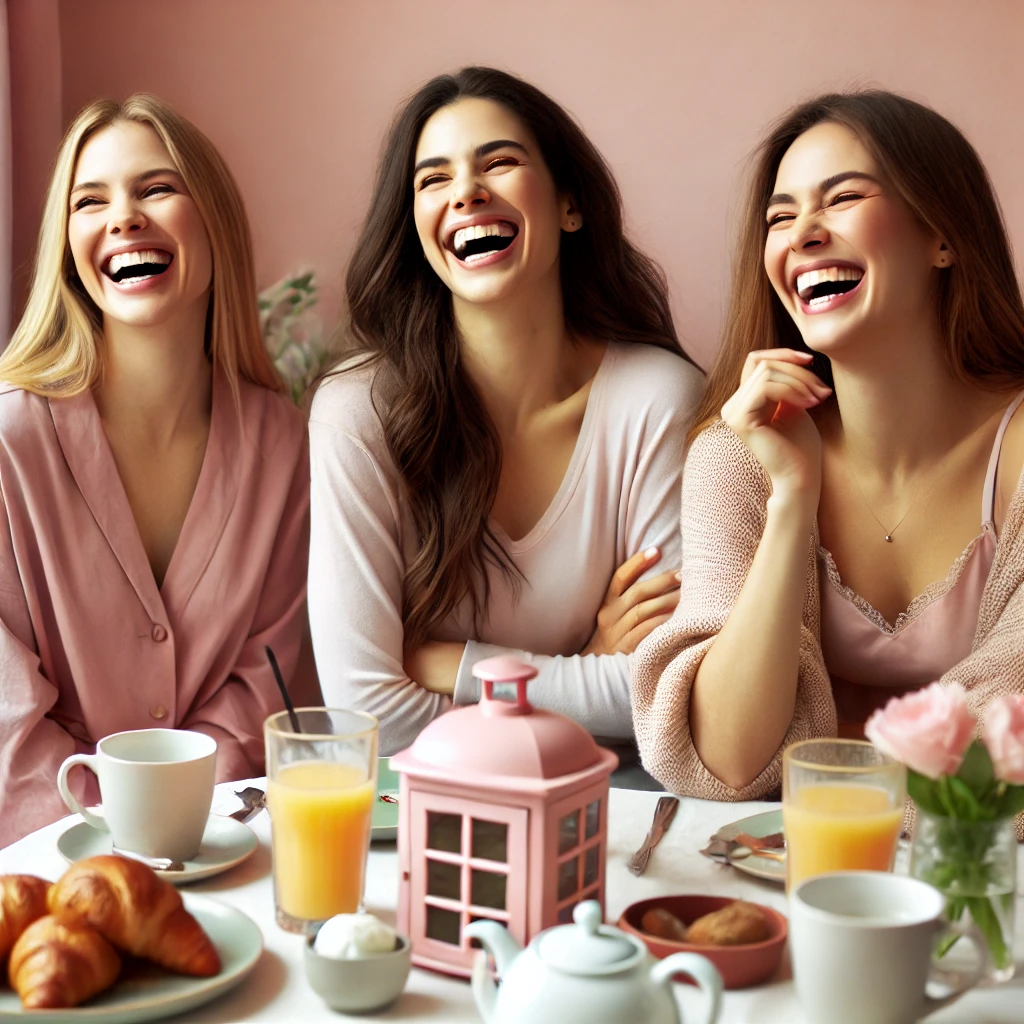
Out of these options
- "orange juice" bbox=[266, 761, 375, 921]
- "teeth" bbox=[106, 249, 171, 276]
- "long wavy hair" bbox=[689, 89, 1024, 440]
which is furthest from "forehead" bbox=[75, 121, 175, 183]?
"orange juice" bbox=[266, 761, 375, 921]

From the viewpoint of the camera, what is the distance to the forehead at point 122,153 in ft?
6.35

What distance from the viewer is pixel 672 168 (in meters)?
2.48

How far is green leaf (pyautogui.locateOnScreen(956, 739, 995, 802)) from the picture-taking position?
920 millimetres

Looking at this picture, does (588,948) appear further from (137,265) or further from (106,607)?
(137,265)

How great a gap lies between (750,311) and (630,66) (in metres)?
0.86

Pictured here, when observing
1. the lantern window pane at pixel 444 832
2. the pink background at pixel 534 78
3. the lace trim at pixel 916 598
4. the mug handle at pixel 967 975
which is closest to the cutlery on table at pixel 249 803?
the lantern window pane at pixel 444 832

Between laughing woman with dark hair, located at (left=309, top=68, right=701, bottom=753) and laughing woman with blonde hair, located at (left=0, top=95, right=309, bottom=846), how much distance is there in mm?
174

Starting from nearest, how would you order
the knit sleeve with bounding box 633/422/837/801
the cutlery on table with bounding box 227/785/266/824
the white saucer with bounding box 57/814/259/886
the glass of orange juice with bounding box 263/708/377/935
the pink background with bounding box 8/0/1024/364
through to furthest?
the glass of orange juice with bounding box 263/708/377/935
the white saucer with bounding box 57/814/259/886
the cutlery on table with bounding box 227/785/266/824
the knit sleeve with bounding box 633/422/837/801
the pink background with bounding box 8/0/1024/364

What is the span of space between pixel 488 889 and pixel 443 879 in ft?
0.12

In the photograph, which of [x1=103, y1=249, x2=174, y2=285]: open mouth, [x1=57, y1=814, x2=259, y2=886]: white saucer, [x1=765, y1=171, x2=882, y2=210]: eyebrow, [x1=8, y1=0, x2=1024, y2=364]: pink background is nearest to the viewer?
[x1=57, y1=814, x2=259, y2=886]: white saucer

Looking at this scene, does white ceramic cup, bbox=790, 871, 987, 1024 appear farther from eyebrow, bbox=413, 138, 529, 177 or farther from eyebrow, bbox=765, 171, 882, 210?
eyebrow, bbox=413, 138, 529, 177

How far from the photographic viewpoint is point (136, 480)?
199 cm

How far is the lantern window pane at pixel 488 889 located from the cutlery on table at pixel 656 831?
0.74ft

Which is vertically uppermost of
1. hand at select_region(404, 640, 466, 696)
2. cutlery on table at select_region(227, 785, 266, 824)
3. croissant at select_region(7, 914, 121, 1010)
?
croissant at select_region(7, 914, 121, 1010)
